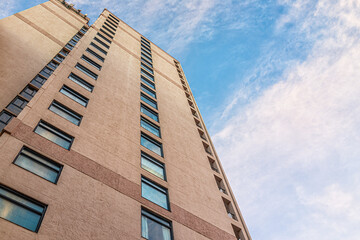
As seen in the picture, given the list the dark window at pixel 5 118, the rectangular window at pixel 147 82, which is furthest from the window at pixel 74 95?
the rectangular window at pixel 147 82

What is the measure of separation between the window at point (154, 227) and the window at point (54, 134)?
15.0ft

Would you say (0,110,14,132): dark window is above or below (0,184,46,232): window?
above

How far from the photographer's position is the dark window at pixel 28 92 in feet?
57.5

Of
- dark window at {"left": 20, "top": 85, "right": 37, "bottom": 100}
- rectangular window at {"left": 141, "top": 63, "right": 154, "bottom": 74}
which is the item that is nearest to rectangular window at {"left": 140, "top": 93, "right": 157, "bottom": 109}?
dark window at {"left": 20, "top": 85, "right": 37, "bottom": 100}

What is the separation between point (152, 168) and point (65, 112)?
5404 millimetres

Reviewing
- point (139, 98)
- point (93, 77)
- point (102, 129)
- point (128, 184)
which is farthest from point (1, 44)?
point (128, 184)

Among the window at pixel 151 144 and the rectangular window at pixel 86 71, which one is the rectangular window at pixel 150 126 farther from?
the rectangular window at pixel 86 71

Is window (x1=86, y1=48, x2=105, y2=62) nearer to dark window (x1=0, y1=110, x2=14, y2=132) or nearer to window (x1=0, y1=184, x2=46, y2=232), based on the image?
dark window (x1=0, y1=110, x2=14, y2=132)

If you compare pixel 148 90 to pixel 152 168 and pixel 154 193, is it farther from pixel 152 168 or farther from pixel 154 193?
pixel 154 193

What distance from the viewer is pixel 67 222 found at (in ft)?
29.1

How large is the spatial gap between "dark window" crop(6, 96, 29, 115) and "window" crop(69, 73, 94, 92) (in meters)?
3.20

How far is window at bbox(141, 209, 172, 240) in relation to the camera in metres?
11.1

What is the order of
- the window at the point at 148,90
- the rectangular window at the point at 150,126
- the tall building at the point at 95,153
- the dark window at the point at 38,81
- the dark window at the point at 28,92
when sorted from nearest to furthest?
the tall building at the point at 95,153
the dark window at the point at 28,92
the rectangular window at the point at 150,126
the dark window at the point at 38,81
the window at the point at 148,90

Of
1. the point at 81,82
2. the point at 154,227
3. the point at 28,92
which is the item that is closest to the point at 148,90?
the point at 81,82
